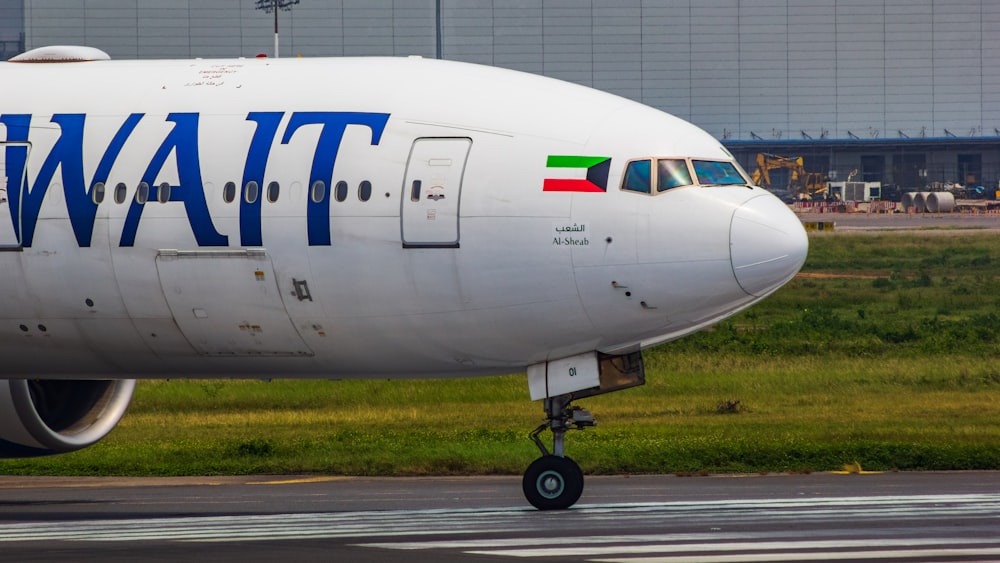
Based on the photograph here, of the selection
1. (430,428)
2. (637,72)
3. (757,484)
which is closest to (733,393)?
(430,428)

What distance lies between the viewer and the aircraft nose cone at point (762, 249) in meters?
16.6

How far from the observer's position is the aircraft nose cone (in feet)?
54.3

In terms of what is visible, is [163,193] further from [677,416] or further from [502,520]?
[677,416]

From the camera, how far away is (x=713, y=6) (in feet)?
547

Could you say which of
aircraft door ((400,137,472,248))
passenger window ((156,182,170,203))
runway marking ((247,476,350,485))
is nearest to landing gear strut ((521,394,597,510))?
aircraft door ((400,137,472,248))

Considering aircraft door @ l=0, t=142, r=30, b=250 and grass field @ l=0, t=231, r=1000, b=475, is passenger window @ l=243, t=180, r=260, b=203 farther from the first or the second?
grass field @ l=0, t=231, r=1000, b=475

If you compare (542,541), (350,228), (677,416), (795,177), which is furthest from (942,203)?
(542,541)

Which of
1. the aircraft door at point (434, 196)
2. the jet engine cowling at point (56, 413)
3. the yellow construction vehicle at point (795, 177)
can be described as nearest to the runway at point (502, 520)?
the jet engine cowling at point (56, 413)

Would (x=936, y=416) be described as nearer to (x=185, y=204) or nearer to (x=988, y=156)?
(x=185, y=204)

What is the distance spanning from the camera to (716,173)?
17.4m

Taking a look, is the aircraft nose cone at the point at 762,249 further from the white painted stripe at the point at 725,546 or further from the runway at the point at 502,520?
the white painted stripe at the point at 725,546

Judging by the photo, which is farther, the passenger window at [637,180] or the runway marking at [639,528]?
the passenger window at [637,180]

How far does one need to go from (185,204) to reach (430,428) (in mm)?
13144

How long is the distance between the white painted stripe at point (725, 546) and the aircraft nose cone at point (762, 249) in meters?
Answer: 2.83
